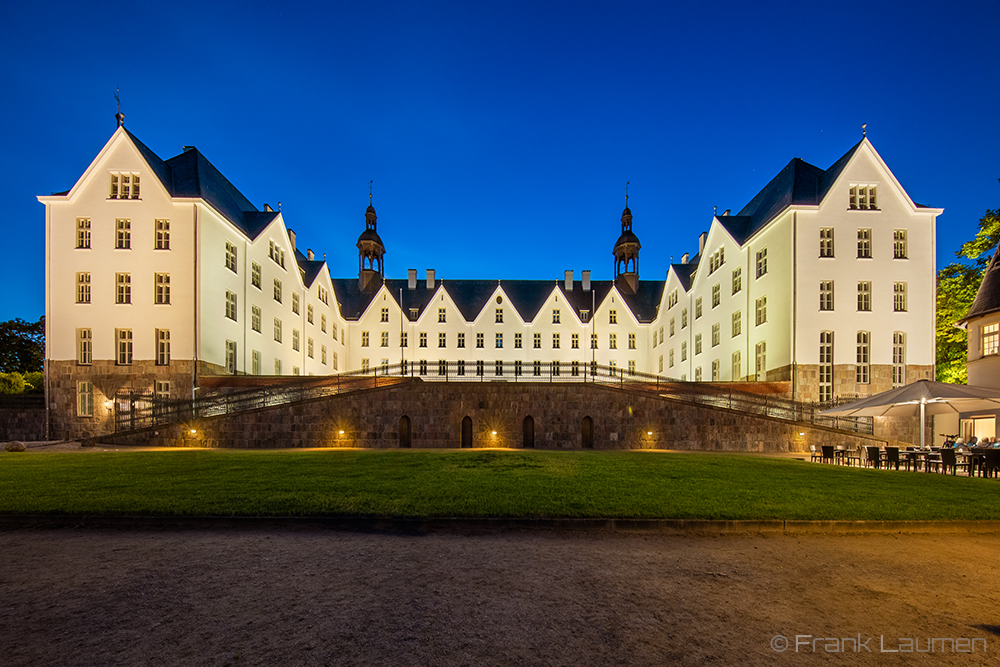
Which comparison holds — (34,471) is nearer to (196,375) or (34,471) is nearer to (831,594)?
(196,375)

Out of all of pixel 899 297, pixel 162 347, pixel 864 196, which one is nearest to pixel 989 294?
pixel 899 297

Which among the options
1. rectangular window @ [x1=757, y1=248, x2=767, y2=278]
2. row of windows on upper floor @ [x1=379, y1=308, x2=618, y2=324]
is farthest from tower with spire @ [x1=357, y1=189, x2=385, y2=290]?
rectangular window @ [x1=757, y1=248, x2=767, y2=278]

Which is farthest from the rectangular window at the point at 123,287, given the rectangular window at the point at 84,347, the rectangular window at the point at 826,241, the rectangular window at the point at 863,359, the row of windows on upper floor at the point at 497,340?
the rectangular window at the point at 863,359

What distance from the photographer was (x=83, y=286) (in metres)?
30.1

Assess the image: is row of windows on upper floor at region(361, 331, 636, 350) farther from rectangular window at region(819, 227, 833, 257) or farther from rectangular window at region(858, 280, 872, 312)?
rectangular window at region(858, 280, 872, 312)

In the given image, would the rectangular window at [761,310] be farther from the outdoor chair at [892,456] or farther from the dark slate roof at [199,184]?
the dark slate roof at [199,184]

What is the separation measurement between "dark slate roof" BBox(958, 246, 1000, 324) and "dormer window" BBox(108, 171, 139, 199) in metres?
48.0

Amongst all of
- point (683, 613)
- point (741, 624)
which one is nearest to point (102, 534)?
point (683, 613)

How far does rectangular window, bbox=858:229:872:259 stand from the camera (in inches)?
1184

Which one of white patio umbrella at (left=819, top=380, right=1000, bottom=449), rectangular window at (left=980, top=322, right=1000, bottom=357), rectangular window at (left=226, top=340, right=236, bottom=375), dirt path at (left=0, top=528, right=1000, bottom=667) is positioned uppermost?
rectangular window at (left=980, top=322, right=1000, bottom=357)

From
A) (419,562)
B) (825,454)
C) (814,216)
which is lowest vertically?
(825,454)

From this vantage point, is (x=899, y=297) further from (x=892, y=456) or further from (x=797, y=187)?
(x=892, y=456)

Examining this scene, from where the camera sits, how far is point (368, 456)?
1891 cm

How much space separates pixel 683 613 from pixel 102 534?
883 cm
